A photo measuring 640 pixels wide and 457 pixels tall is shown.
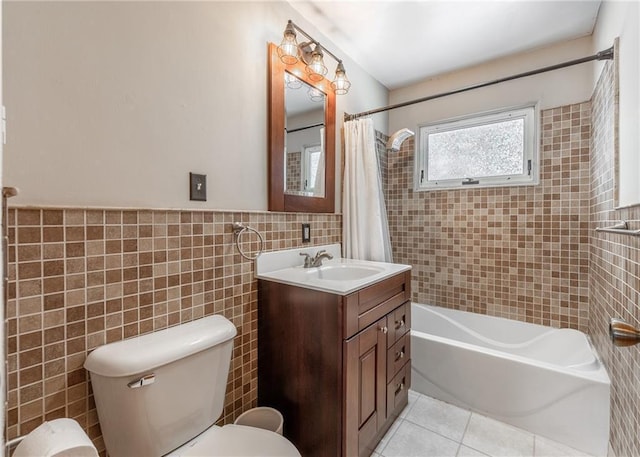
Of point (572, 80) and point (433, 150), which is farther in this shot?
point (433, 150)

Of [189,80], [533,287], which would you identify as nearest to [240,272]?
[189,80]

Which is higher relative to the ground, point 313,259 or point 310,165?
point 310,165

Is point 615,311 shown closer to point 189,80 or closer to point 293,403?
point 293,403

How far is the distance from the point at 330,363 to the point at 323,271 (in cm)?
61

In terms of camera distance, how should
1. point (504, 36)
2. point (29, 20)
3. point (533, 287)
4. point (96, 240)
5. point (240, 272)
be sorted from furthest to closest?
point (533, 287)
point (504, 36)
point (240, 272)
point (96, 240)
point (29, 20)

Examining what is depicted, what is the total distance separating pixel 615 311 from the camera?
129 centimetres

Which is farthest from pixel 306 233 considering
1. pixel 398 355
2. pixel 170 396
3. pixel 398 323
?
pixel 170 396

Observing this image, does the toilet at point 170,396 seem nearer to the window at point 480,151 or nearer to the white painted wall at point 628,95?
the white painted wall at point 628,95

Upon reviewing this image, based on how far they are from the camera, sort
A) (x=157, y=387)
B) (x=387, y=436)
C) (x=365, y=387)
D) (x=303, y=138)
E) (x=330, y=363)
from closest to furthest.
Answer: (x=157, y=387)
(x=330, y=363)
(x=365, y=387)
(x=387, y=436)
(x=303, y=138)

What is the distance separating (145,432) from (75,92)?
1.11m

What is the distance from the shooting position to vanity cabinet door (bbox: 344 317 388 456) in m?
1.22

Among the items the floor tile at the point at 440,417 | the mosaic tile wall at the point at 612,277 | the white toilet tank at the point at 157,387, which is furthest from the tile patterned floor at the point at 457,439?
the white toilet tank at the point at 157,387

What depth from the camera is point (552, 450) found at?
1465mm

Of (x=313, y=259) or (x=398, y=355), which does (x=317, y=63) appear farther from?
(x=398, y=355)
